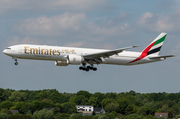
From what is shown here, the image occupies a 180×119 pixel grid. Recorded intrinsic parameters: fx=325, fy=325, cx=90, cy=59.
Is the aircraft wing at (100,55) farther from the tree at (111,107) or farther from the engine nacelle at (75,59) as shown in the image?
the tree at (111,107)

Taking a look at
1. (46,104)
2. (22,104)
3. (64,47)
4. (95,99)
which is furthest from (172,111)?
→ (64,47)

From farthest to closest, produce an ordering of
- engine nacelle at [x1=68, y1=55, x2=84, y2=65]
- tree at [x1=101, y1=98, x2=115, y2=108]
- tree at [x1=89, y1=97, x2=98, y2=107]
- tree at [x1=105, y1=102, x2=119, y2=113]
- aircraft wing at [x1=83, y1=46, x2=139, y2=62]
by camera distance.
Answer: tree at [x1=89, y1=97, x2=98, y2=107] → tree at [x1=101, y1=98, x2=115, y2=108] → tree at [x1=105, y1=102, x2=119, y2=113] → engine nacelle at [x1=68, y1=55, x2=84, y2=65] → aircraft wing at [x1=83, y1=46, x2=139, y2=62]

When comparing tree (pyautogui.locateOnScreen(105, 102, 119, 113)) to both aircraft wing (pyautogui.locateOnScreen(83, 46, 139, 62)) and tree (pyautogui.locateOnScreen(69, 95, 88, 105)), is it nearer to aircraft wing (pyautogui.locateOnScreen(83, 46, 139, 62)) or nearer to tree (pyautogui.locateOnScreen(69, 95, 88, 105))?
tree (pyautogui.locateOnScreen(69, 95, 88, 105))

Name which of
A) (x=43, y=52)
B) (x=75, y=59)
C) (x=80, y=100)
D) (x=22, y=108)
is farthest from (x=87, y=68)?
(x=80, y=100)

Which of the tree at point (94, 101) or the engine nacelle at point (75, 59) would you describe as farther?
the tree at point (94, 101)

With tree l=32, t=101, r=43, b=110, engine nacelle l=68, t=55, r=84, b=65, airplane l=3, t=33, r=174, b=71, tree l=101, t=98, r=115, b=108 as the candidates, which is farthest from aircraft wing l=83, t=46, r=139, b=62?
tree l=101, t=98, r=115, b=108

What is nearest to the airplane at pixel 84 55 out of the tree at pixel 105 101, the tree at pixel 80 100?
the tree at pixel 105 101

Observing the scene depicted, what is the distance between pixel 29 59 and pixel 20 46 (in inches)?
128

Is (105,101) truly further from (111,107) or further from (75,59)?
(75,59)

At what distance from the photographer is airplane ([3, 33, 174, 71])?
212ft

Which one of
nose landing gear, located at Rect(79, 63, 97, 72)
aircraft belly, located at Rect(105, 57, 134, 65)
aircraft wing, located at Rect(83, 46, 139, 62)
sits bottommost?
nose landing gear, located at Rect(79, 63, 97, 72)

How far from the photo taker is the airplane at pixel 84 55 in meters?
64.6

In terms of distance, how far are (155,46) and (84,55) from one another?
19.4 m

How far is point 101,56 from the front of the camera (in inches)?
2682
